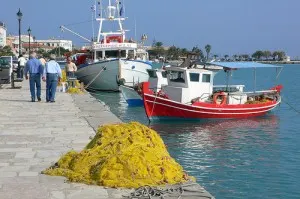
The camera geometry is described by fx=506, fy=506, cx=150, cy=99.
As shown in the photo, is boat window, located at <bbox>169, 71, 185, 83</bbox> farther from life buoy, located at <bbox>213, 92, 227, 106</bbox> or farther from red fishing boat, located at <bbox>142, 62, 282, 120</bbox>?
life buoy, located at <bbox>213, 92, 227, 106</bbox>

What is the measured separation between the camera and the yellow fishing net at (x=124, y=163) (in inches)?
247

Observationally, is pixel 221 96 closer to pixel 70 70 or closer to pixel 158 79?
pixel 158 79

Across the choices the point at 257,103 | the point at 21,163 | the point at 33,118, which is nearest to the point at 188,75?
the point at 257,103

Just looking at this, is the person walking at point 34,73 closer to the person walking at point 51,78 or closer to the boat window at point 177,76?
the person walking at point 51,78

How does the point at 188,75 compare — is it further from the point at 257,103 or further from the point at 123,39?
the point at 123,39

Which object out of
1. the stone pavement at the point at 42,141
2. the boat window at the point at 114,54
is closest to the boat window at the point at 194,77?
the stone pavement at the point at 42,141

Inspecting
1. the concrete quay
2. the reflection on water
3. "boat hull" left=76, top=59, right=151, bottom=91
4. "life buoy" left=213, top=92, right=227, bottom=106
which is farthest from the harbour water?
"boat hull" left=76, top=59, right=151, bottom=91

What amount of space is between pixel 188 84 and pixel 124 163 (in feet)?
57.2

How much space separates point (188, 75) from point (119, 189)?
698 inches

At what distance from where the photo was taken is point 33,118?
13219mm

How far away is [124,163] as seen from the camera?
249 inches

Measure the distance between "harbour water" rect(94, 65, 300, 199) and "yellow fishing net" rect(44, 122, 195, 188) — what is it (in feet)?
12.8

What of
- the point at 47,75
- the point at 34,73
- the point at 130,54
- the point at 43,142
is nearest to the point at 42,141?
the point at 43,142

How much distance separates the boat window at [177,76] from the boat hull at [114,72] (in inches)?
462
